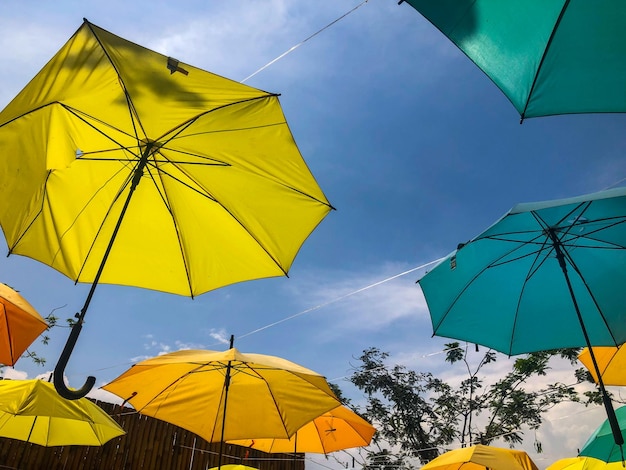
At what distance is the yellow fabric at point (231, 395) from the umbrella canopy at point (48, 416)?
0.43 meters

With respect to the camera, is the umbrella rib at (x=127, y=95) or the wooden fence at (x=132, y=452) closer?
the umbrella rib at (x=127, y=95)

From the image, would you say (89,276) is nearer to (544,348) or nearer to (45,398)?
(45,398)

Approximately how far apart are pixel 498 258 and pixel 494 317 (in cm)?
45

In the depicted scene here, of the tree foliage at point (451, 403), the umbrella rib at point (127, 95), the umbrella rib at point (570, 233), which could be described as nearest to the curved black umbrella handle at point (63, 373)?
the umbrella rib at point (127, 95)

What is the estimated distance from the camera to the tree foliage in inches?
405

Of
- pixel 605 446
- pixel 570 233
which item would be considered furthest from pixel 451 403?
pixel 570 233

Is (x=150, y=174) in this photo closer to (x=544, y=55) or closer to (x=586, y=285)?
(x=544, y=55)

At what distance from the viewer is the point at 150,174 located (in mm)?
2305

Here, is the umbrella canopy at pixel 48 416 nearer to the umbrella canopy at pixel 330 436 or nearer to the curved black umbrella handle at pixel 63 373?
the umbrella canopy at pixel 330 436

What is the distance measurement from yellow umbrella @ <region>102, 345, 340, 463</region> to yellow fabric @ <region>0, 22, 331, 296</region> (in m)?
0.88

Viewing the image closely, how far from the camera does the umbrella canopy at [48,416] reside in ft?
9.20

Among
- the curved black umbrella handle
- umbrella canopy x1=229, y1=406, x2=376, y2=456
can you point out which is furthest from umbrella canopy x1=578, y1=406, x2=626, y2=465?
the curved black umbrella handle

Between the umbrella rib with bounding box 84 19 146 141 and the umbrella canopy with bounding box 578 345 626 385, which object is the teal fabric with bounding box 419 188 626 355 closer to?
the umbrella canopy with bounding box 578 345 626 385

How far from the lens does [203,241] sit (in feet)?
8.05
